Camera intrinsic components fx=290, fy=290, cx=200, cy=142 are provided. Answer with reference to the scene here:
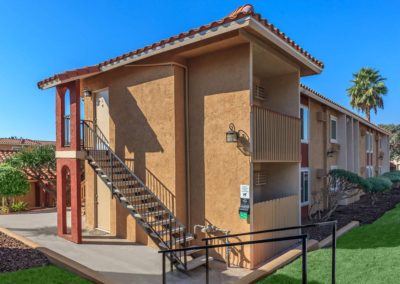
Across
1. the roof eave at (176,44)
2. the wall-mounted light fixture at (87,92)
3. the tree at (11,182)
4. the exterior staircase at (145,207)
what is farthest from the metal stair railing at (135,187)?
the tree at (11,182)

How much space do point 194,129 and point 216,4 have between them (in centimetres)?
553

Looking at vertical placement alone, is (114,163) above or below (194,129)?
below

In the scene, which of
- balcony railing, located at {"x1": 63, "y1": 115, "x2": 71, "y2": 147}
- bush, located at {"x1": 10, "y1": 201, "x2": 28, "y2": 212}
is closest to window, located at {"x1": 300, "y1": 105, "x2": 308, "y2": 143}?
balcony railing, located at {"x1": 63, "y1": 115, "x2": 71, "y2": 147}

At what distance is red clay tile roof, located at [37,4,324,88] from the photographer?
6879 millimetres

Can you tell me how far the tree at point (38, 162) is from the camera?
1585 cm

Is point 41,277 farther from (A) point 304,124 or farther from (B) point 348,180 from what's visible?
(B) point 348,180

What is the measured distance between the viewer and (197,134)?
9078 mm

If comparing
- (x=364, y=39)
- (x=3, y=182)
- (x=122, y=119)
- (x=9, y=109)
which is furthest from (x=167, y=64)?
A: (x=9, y=109)

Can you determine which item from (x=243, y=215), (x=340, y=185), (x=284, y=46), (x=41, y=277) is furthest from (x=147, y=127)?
(x=340, y=185)

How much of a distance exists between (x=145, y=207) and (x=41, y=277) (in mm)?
3458

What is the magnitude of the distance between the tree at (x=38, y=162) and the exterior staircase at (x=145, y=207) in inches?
260

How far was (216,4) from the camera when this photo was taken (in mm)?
11367

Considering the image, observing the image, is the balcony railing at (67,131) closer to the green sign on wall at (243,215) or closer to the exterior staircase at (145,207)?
the exterior staircase at (145,207)

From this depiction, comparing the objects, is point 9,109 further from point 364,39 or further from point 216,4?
point 364,39
